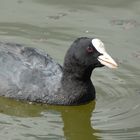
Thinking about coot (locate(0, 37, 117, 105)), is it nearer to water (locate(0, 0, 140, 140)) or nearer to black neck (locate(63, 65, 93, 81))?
black neck (locate(63, 65, 93, 81))

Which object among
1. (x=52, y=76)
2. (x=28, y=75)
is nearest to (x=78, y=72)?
(x=52, y=76)

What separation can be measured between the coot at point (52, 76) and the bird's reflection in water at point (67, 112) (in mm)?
73

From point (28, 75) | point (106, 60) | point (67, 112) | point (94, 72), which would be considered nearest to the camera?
point (106, 60)

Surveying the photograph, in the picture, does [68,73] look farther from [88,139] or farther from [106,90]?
[88,139]

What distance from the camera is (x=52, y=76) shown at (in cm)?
866

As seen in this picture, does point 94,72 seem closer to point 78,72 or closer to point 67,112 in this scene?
point 78,72

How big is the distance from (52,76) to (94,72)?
870 mm

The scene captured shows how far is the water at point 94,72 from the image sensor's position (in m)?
7.87

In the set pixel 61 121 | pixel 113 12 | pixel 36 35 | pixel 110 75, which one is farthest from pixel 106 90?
pixel 113 12

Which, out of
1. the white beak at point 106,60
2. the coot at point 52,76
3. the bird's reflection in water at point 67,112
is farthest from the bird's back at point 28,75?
the white beak at point 106,60

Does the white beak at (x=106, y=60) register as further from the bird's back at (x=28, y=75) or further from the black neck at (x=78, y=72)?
the bird's back at (x=28, y=75)

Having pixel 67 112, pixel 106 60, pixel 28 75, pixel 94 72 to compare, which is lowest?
pixel 67 112

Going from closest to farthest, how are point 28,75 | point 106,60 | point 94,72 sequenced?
point 106,60 → point 28,75 → point 94,72

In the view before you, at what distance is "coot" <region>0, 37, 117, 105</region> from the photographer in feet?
27.6
